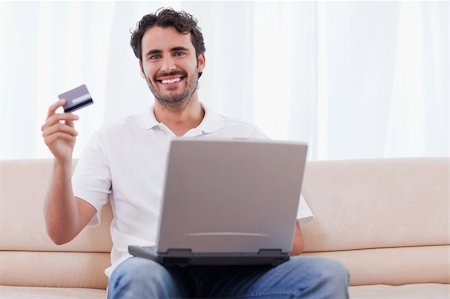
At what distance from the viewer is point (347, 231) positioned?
2.18 meters

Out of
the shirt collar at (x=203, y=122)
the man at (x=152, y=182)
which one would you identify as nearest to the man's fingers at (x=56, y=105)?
the man at (x=152, y=182)

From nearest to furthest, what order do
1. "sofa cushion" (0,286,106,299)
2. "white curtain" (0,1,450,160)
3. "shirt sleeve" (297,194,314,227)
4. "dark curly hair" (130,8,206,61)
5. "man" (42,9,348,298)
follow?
"man" (42,9,348,298) < "sofa cushion" (0,286,106,299) < "shirt sleeve" (297,194,314,227) < "dark curly hair" (130,8,206,61) < "white curtain" (0,1,450,160)

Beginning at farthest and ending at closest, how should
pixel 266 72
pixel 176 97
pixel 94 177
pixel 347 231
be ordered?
pixel 266 72 < pixel 347 231 < pixel 176 97 < pixel 94 177

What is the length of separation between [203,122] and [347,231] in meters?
0.59

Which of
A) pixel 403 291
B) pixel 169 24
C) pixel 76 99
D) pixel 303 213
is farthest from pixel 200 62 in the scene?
pixel 403 291

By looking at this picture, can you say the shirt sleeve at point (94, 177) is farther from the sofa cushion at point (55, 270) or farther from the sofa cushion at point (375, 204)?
the sofa cushion at point (375, 204)

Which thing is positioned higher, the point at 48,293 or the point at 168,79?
the point at 168,79

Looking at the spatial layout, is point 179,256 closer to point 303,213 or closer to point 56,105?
point 56,105

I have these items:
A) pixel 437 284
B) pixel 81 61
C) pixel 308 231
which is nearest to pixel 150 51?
pixel 81 61

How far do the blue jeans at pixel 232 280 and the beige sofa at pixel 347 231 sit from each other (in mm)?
536

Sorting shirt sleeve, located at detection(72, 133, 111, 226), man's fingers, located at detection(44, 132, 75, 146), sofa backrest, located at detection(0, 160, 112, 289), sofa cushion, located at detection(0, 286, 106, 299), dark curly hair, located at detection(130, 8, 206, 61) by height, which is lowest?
sofa cushion, located at detection(0, 286, 106, 299)

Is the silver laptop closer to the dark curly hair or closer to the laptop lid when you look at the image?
the laptop lid

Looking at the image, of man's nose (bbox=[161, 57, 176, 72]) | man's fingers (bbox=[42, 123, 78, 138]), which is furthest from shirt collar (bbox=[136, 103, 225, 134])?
man's fingers (bbox=[42, 123, 78, 138])

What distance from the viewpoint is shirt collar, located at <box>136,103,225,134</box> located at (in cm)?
204
